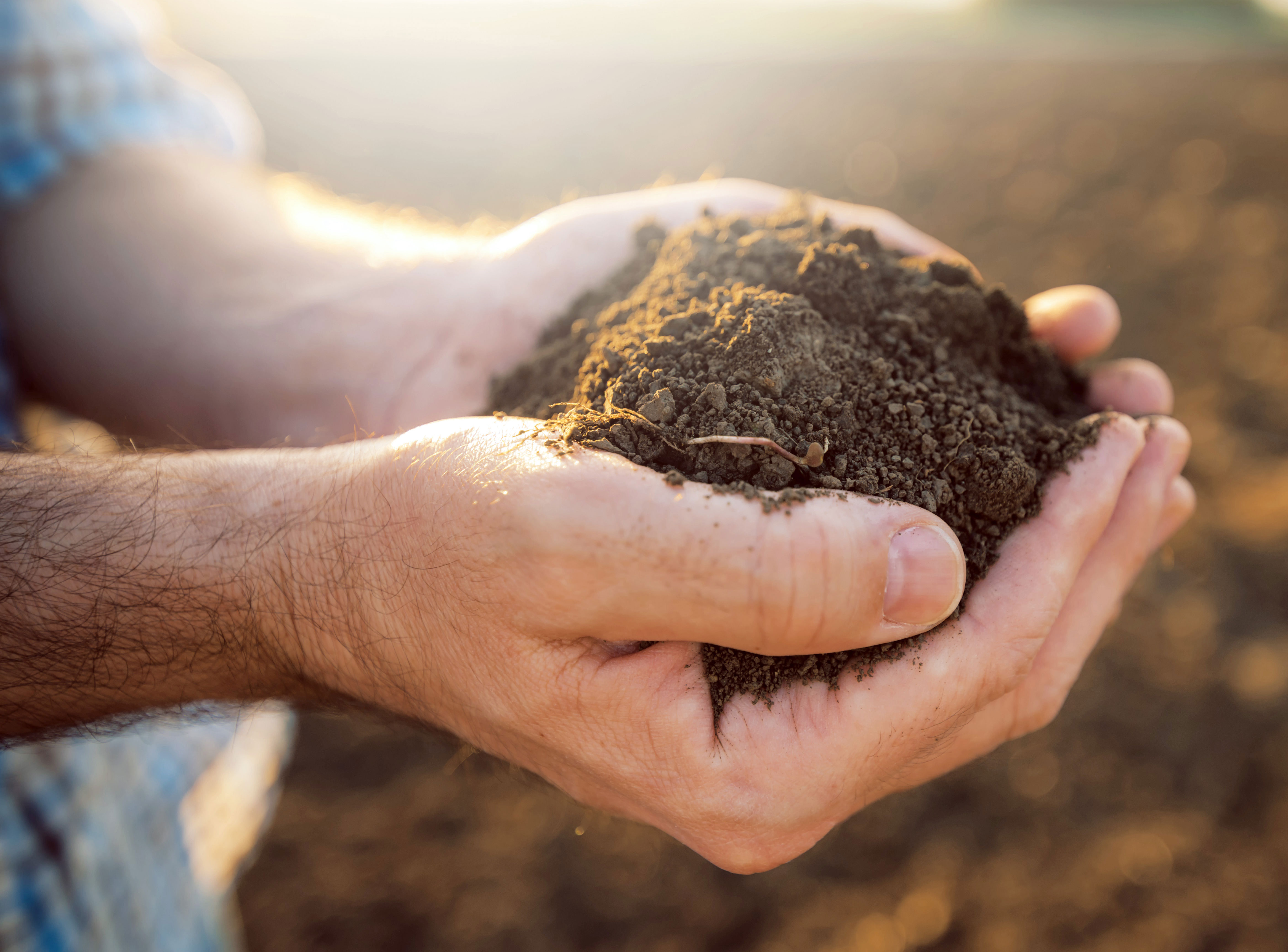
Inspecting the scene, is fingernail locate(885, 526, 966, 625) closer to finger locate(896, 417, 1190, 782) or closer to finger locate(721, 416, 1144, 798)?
finger locate(721, 416, 1144, 798)

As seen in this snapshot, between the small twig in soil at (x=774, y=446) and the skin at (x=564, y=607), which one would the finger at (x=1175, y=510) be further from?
the small twig in soil at (x=774, y=446)

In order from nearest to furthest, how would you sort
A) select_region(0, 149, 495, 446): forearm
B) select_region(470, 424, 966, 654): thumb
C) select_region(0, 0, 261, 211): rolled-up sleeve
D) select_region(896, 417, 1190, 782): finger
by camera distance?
select_region(470, 424, 966, 654): thumb < select_region(896, 417, 1190, 782): finger < select_region(0, 0, 261, 211): rolled-up sleeve < select_region(0, 149, 495, 446): forearm

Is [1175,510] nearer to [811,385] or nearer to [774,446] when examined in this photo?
[811,385]

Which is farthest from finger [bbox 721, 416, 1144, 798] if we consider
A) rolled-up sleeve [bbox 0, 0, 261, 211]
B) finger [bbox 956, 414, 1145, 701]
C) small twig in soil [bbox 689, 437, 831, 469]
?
rolled-up sleeve [bbox 0, 0, 261, 211]

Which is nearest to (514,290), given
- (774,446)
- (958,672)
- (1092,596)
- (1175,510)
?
(774,446)

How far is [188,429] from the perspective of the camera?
234 centimetres

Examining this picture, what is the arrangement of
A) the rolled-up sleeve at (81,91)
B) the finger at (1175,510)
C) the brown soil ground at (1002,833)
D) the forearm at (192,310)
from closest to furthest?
the finger at (1175,510)
the rolled-up sleeve at (81,91)
the forearm at (192,310)
the brown soil ground at (1002,833)

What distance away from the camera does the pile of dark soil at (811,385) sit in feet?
4.57

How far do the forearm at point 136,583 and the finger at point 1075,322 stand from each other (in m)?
1.94

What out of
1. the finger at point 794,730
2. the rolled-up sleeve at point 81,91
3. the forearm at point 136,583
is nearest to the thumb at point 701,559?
the finger at point 794,730

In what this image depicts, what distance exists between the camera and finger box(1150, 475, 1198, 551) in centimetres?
188

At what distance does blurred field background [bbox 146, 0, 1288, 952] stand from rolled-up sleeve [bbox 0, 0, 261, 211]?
0.51 metres

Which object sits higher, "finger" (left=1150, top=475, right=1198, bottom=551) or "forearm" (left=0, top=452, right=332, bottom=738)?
"finger" (left=1150, top=475, right=1198, bottom=551)

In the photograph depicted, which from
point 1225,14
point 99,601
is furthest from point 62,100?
point 1225,14
